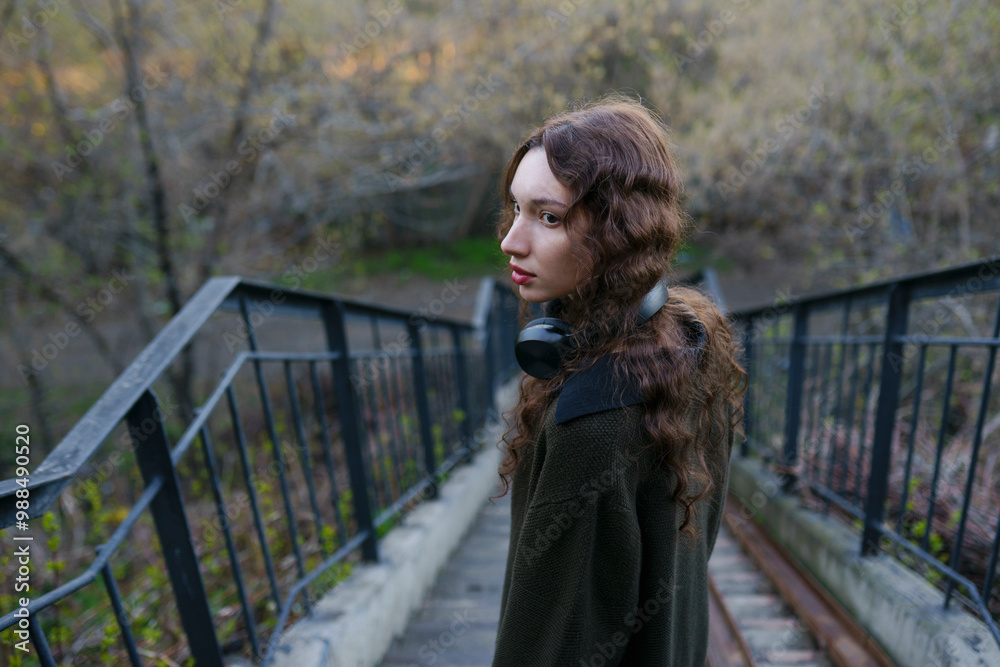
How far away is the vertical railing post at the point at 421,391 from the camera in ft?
9.17

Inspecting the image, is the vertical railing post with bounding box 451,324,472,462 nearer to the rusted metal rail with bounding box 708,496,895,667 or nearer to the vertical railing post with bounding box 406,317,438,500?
the vertical railing post with bounding box 406,317,438,500

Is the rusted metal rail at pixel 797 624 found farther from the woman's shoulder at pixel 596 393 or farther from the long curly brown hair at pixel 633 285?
the woman's shoulder at pixel 596 393

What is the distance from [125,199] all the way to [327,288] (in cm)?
364

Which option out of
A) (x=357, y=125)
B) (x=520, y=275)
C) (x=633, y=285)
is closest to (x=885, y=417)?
(x=633, y=285)

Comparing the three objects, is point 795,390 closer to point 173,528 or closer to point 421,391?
point 421,391

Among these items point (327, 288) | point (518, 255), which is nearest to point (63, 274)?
point (327, 288)

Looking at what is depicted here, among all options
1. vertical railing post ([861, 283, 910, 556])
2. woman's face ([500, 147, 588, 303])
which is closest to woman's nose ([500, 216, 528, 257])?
woman's face ([500, 147, 588, 303])

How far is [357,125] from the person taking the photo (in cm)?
559

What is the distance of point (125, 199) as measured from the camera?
5.23m

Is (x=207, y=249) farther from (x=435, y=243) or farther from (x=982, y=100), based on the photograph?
(x=435, y=243)

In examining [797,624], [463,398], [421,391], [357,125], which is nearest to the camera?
[797,624]

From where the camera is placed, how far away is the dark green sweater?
0.86 metres

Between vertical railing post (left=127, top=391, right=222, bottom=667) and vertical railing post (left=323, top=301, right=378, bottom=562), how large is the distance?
0.80 m

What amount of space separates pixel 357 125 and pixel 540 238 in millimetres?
5211
